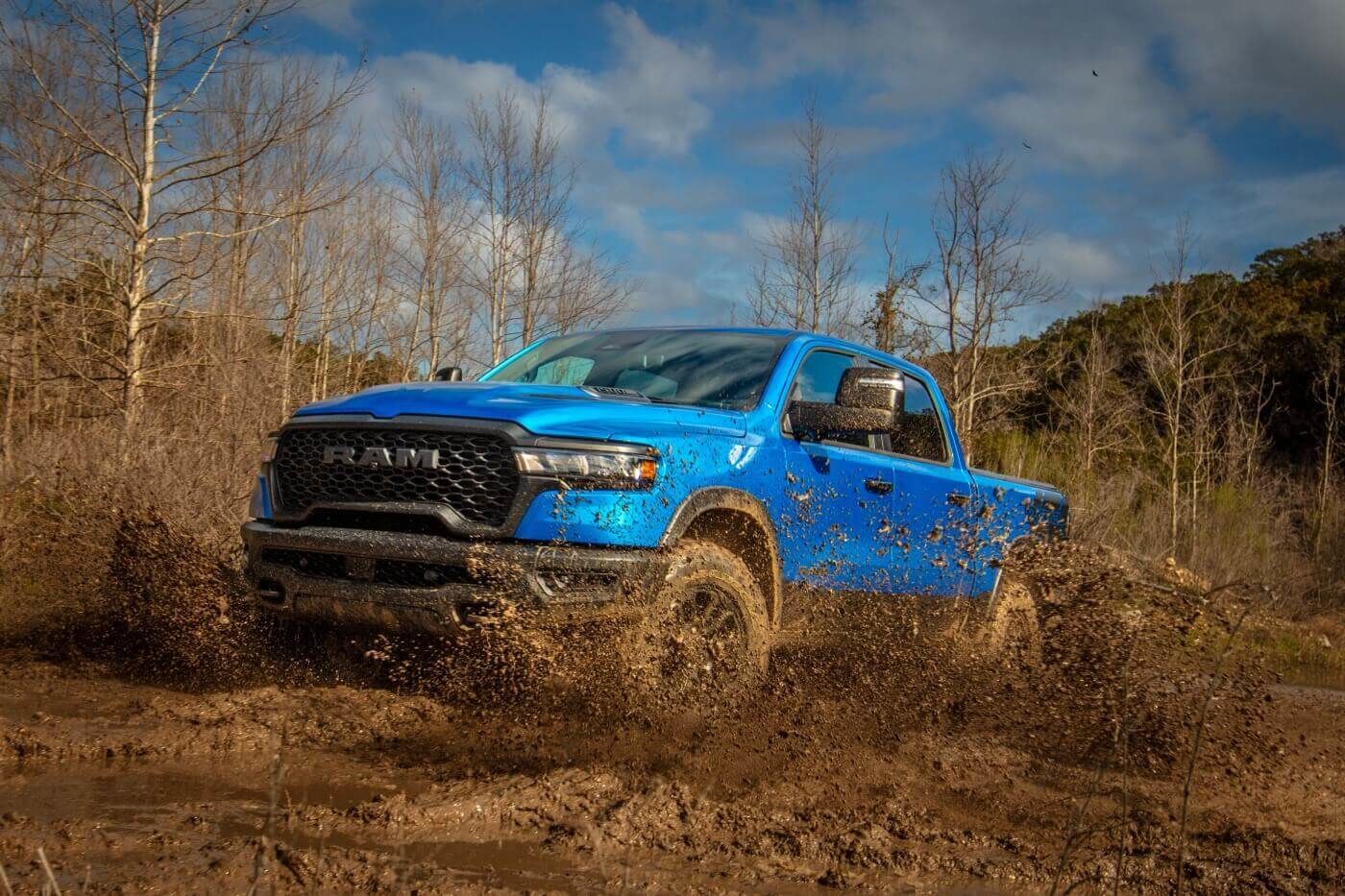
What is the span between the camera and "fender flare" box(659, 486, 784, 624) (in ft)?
13.1

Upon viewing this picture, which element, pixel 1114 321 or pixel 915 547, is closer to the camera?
pixel 915 547

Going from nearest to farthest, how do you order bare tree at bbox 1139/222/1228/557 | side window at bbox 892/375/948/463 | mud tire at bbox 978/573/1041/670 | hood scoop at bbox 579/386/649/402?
hood scoop at bbox 579/386/649/402
mud tire at bbox 978/573/1041/670
side window at bbox 892/375/948/463
bare tree at bbox 1139/222/1228/557

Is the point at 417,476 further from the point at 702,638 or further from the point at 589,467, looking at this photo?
the point at 702,638

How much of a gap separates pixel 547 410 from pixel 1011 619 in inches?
132

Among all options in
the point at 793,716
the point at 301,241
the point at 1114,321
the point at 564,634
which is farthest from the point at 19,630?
the point at 1114,321

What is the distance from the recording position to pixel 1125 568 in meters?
5.32

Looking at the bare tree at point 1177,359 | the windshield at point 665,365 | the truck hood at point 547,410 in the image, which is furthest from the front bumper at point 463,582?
the bare tree at point 1177,359

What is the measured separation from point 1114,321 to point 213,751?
3219 centimetres

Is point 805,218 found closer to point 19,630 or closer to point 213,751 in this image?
point 19,630

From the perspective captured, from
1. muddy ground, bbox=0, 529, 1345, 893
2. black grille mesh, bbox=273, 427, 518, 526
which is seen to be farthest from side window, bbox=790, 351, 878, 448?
black grille mesh, bbox=273, 427, 518, 526

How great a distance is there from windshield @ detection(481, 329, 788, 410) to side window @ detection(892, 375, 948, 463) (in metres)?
0.99

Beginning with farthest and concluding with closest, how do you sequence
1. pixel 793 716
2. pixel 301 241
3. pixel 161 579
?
pixel 301 241
pixel 161 579
pixel 793 716

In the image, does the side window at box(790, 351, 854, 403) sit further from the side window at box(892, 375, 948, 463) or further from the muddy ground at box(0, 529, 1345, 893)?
the muddy ground at box(0, 529, 1345, 893)

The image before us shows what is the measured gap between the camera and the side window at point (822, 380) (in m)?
5.04
